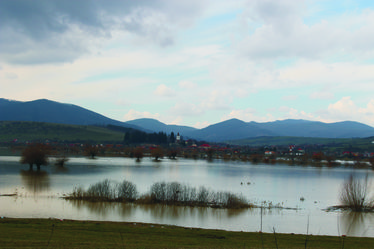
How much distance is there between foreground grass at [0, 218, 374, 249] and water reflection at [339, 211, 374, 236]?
17.8 ft

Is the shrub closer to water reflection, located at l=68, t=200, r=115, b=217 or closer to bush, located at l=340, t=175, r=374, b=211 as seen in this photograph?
water reflection, located at l=68, t=200, r=115, b=217

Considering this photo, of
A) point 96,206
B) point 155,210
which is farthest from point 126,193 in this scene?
point 155,210

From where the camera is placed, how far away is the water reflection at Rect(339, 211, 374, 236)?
1035 inches

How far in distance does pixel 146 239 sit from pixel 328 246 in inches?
377

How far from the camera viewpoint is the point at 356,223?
29.4 meters

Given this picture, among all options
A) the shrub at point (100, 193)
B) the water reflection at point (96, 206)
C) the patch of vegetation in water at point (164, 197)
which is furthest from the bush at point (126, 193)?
the water reflection at point (96, 206)

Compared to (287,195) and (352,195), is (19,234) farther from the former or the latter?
(287,195)

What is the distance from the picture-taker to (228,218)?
28969 millimetres

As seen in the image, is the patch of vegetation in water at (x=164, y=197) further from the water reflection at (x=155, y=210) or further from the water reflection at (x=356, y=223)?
the water reflection at (x=356, y=223)

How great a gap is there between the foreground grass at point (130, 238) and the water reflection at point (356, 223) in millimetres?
5428

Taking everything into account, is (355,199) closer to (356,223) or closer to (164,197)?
(356,223)

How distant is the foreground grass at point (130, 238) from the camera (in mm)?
16255

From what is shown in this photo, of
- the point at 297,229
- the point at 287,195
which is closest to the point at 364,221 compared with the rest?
the point at 297,229

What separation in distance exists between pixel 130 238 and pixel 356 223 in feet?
66.8
